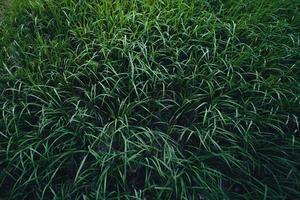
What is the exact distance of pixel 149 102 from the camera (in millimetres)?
2844

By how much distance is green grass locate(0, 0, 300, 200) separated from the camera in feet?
8.39

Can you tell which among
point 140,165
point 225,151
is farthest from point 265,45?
point 140,165

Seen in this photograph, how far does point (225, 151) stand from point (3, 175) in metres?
1.24

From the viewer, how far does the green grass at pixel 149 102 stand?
2.56 m

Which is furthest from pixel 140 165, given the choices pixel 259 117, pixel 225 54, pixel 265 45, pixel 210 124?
pixel 265 45

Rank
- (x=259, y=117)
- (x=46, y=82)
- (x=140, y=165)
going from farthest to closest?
1. (x=46, y=82)
2. (x=259, y=117)
3. (x=140, y=165)

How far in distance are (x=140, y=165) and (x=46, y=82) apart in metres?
0.86

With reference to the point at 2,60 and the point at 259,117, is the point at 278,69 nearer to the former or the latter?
the point at 259,117

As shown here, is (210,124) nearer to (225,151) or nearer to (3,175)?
(225,151)

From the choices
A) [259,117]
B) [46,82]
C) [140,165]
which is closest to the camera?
[140,165]

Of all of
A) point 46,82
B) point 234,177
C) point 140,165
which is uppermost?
point 46,82

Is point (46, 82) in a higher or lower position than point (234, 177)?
higher

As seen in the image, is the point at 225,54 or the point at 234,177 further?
the point at 225,54

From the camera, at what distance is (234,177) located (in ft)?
8.66
